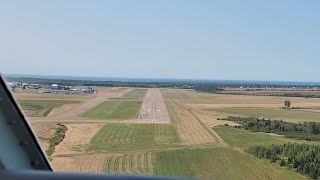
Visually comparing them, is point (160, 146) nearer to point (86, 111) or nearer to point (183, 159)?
point (183, 159)

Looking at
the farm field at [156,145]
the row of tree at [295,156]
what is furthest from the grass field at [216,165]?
the row of tree at [295,156]

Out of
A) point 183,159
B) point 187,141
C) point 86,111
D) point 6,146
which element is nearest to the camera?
point 6,146

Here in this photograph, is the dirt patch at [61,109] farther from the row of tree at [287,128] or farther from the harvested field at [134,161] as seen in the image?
the row of tree at [287,128]

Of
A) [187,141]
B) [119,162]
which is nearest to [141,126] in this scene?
[187,141]

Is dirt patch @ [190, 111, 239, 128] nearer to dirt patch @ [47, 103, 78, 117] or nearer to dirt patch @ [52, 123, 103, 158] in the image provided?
dirt patch @ [52, 123, 103, 158]

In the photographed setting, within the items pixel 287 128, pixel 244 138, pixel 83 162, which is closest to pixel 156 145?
pixel 244 138

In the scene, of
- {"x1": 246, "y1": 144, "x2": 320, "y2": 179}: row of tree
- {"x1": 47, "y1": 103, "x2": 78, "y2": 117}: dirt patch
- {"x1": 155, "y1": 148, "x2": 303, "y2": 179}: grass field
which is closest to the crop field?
{"x1": 246, "y1": 144, "x2": 320, "y2": 179}: row of tree

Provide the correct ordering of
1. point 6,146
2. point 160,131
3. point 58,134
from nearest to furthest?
point 6,146
point 58,134
point 160,131
